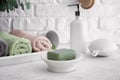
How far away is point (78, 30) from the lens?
91cm

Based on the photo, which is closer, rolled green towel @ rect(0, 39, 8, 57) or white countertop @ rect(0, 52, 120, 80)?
white countertop @ rect(0, 52, 120, 80)

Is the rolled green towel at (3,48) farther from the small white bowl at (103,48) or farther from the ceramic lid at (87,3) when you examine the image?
the ceramic lid at (87,3)

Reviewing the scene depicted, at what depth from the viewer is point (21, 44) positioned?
2.54ft

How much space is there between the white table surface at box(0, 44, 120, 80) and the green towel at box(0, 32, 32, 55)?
5cm

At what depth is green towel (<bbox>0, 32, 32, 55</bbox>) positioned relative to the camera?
0.76 metres

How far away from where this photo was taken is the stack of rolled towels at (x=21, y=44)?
29.6 inches

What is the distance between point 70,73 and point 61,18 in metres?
0.51

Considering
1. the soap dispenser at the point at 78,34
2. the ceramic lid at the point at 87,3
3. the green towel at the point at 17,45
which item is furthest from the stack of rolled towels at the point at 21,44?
the ceramic lid at the point at 87,3

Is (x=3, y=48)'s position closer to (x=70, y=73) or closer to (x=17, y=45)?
(x=17, y=45)

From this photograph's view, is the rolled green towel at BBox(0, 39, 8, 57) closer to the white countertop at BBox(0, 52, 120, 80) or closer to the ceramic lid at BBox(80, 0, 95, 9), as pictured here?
the white countertop at BBox(0, 52, 120, 80)

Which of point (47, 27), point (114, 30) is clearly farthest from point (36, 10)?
point (114, 30)

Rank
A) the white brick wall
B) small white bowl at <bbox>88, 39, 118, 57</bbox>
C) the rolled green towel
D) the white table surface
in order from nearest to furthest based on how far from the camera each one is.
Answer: the white table surface < the rolled green towel < small white bowl at <bbox>88, 39, 118, 57</bbox> < the white brick wall

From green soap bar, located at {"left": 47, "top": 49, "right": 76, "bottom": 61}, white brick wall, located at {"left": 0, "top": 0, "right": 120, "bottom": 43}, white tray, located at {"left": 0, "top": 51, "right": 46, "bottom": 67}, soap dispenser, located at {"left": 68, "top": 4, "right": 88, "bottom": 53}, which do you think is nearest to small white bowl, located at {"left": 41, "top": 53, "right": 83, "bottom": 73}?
green soap bar, located at {"left": 47, "top": 49, "right": 76, "bottom": 61}

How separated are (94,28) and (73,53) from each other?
57cm
